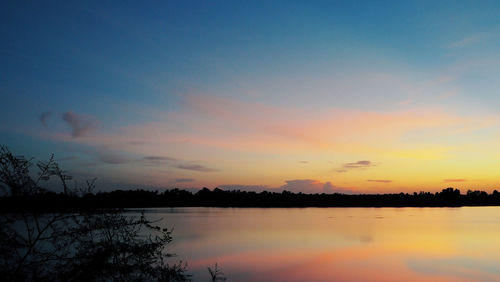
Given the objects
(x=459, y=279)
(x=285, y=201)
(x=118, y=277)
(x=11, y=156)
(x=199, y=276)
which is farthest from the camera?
(x=285, y=201)

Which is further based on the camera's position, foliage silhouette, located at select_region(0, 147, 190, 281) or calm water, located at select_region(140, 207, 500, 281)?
calm water, located at select_region(140, 207, 500, 281)

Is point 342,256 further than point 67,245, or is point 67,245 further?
point 342,256

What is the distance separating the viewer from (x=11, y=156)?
5.59 metres

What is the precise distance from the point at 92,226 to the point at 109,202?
4.59 feet

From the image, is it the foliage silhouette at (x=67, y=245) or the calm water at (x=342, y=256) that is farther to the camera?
the calm water at (x=342, y=256)

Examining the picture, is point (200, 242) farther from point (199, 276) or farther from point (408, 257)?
point (408, 257)

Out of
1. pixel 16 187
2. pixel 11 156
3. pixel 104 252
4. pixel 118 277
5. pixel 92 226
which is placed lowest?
pixel 118 277

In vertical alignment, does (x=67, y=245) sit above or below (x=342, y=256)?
above

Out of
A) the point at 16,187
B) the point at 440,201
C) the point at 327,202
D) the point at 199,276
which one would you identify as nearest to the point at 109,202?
the point at 16,187

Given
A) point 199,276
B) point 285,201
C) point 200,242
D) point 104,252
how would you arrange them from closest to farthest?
point 104,252 < point 199,276 < point 200,242 < point 285,201

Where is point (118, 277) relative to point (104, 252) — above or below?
below

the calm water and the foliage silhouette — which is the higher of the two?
the foliage silhouette

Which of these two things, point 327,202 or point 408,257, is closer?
point 408,257

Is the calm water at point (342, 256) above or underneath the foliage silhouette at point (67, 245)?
underneath
